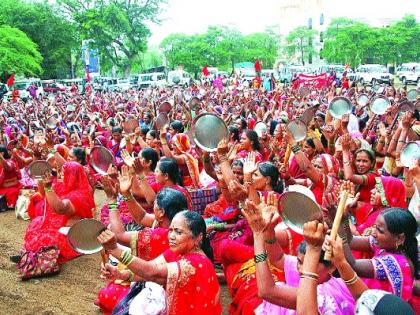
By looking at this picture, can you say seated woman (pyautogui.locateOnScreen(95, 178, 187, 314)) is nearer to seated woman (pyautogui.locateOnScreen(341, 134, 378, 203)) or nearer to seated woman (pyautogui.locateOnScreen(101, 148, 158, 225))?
seated woman (pyautogui.locateOnScreen(101, 148, 158, 225))

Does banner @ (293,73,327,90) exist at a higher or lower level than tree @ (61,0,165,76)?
lower

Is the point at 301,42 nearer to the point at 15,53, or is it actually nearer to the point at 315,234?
the point at 15,53

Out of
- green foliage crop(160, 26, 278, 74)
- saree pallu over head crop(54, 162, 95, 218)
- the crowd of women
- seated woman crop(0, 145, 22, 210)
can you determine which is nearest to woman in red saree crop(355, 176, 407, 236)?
the crowd of women

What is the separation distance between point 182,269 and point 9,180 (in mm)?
5890

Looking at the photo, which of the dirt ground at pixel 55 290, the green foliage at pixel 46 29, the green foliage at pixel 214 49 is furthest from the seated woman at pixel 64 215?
the green foliage at pixel 214 49

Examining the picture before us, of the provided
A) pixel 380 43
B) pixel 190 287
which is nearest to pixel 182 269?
pixel 190 287

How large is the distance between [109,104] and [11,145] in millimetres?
6790

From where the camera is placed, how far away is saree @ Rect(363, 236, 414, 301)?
2.50 m

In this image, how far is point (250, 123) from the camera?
8.59 meters

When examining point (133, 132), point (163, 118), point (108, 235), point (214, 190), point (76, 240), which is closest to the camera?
point (108, 235)

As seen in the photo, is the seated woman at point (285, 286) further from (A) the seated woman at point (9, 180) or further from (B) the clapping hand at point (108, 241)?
(A) the seated woman at point (9, 180)

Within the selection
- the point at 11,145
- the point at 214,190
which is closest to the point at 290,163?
the point at 214,190

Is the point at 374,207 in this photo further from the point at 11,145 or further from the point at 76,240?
the point at 11,145

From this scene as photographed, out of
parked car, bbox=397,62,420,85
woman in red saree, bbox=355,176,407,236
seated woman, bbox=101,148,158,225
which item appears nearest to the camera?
woman in red saree, bbox=355,176,407,236
